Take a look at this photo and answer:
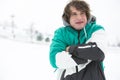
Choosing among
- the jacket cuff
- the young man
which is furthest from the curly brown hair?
the jacket cuff

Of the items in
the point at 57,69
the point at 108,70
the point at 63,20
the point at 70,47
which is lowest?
the point at 108,70

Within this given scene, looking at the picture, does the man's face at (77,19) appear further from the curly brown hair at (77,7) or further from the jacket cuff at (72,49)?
the jacket cuff at (72,49)

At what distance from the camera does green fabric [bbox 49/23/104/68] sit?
50.6 inches

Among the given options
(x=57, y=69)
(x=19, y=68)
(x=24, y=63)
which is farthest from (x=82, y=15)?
(x=24, y=63)

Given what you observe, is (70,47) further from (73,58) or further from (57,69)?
(57,69)

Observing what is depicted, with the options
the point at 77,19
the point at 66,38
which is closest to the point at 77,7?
the point at 77,19

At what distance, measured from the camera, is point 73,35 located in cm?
132

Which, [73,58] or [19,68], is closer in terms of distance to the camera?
[73,58]

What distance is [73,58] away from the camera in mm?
1215

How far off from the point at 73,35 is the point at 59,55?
15cm

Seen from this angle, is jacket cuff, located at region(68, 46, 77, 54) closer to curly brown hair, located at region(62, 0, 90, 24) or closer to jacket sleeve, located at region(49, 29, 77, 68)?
jacket sleeve, located at region(49, 29, 77, 68)

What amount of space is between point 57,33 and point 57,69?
0.66 ft

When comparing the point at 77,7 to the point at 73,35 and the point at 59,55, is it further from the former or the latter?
the point at 59,55

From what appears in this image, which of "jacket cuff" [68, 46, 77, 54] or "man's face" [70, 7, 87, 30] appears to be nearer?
"jacket cuff" [68, 46, 77, 54]
